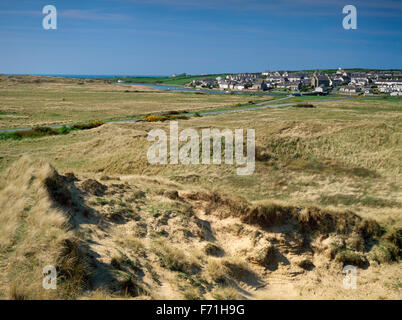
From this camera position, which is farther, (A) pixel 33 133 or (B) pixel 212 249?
(A) pixel 33 133

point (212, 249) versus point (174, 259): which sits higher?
point (174, 259)

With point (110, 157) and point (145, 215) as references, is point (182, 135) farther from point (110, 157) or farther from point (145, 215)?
point (145, 215)

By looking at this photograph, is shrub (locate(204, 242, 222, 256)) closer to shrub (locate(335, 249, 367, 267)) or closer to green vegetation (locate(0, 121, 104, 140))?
shrub (locate(335, 249, 367, 267))

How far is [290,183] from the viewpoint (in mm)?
25547

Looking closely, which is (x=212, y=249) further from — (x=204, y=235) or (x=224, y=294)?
(x=224, y=294)

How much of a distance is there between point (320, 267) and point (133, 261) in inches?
348

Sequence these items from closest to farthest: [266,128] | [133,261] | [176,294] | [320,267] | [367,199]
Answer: [176,294]
[133,261]
[320,267]
[367,199]
[266,128]

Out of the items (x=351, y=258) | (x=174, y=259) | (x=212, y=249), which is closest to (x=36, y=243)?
(x=174, y=259)

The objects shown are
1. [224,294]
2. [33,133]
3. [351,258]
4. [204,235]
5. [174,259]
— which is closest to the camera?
[224,294]

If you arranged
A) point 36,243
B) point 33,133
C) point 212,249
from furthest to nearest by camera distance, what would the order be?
1. point 33,133
2. point 212,249
3. point 36,243

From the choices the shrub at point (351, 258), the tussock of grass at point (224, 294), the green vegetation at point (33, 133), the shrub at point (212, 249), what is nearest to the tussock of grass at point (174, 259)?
the tussock of grass at point (224, 294)
